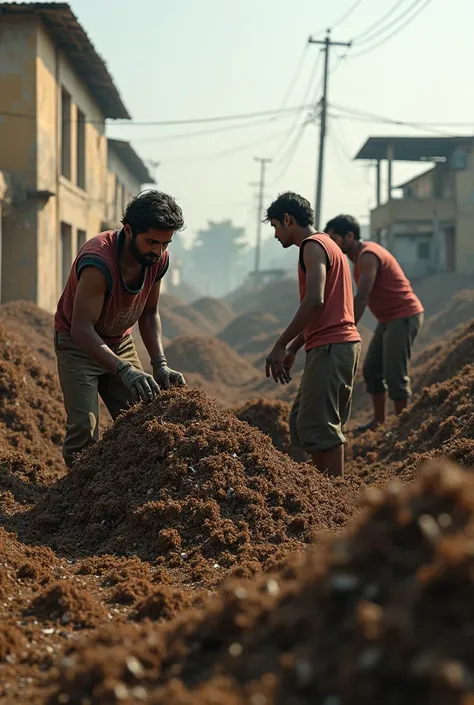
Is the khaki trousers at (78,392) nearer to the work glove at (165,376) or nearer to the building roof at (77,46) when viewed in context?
the work glove at (165,376)

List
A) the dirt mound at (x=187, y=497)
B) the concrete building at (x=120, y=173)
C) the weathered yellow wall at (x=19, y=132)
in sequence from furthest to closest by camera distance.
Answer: the concrete building at (x=120, y=173)
the weathered yellow wall at (x=19, y=132)
the dirt mound at (x=187, y=497)

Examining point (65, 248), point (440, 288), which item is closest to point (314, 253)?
point (65, 248)

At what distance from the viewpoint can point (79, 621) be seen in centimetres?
303

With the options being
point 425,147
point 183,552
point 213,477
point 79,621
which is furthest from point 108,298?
point 425,147

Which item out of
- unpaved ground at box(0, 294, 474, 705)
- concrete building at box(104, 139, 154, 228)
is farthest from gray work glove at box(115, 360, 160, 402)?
concrete building at box(104, 139, 154, 228)

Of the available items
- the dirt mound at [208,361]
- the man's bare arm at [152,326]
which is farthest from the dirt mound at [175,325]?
the man's bare arm at [152,326]

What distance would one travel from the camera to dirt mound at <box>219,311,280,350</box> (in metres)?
29.3

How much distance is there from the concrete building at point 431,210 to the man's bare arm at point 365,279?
22.4 meters

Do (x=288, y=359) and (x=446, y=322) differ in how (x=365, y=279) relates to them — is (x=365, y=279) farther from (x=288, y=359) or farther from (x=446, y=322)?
(x=446, y=322)

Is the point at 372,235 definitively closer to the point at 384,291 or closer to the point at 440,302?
the point at 440,302

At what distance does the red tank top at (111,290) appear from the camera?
15.4ft

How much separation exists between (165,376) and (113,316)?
488 millimetres

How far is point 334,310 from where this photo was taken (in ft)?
17.2

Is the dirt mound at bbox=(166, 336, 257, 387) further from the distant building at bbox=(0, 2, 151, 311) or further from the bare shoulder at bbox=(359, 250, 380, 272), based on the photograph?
the bare shoulder at bbox=(359, 250, 380, 272)
